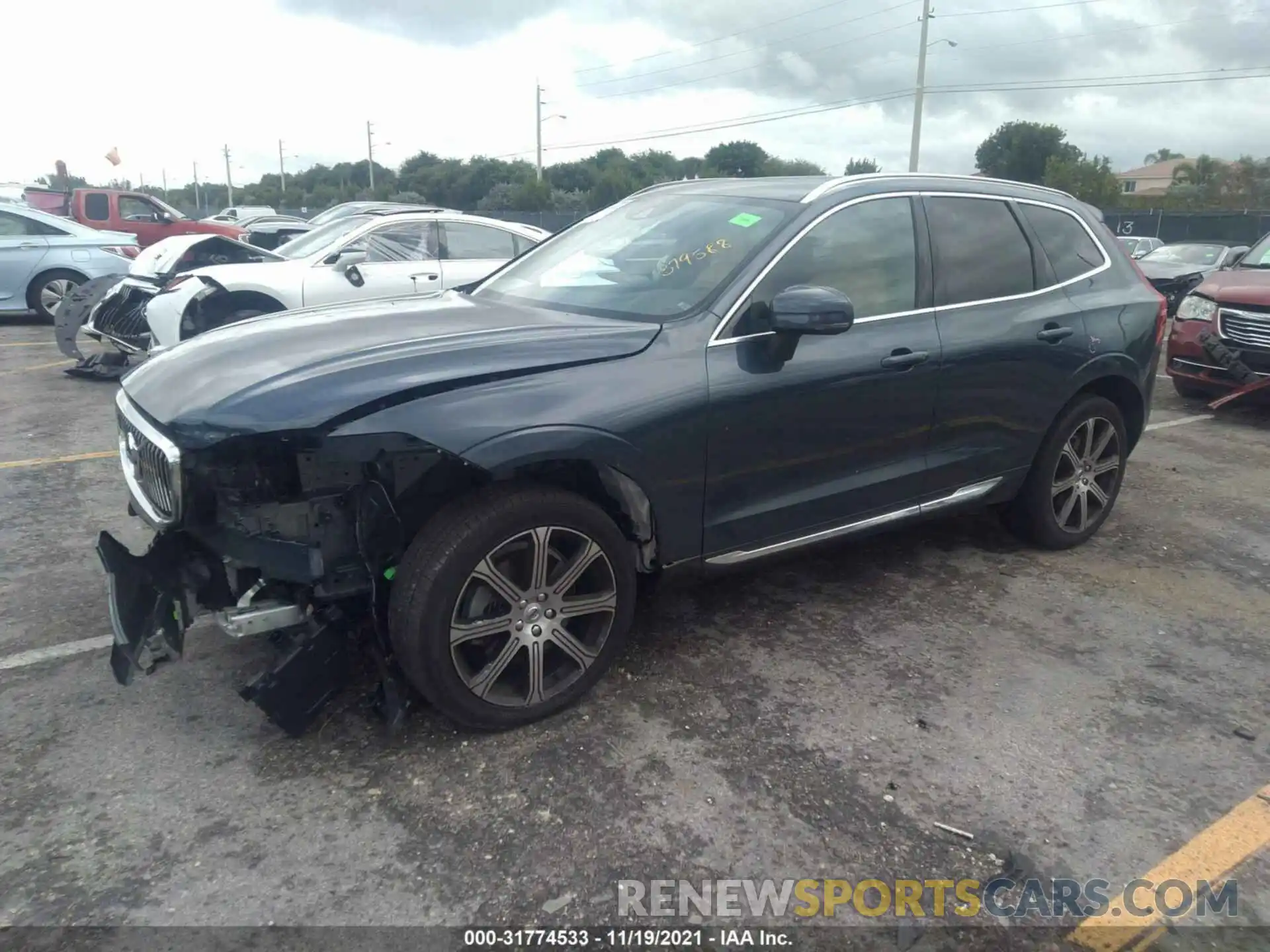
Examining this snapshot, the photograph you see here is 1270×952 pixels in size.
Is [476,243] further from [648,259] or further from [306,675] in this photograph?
[306,675]

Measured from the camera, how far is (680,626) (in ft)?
12.9

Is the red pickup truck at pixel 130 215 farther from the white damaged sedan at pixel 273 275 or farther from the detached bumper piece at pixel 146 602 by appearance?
the detached bumper piece at pixel 146 602

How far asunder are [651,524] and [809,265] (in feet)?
3.92

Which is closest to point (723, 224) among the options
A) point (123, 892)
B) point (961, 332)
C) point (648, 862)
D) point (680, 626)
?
point (961, 332)

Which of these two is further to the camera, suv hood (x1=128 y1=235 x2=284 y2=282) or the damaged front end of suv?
suv hood (x1=128 y1=235 x2=284 y2=282)

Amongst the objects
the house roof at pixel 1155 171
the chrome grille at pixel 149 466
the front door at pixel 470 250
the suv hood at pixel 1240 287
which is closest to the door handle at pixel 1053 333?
the chrome grille at pixel 149 466

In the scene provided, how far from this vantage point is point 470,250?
901 cm

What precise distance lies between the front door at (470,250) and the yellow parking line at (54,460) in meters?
3.40

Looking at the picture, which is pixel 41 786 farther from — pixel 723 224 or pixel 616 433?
pixel 723 224

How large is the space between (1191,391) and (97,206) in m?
18.1

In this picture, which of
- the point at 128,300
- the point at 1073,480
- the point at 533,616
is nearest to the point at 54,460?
the point at 128,300

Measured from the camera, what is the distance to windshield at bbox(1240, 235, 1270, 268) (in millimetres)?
8680

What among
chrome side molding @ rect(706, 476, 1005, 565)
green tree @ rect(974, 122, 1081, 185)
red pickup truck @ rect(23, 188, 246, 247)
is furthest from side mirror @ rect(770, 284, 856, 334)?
green tree @ rect(974, 122, 1081, 185)

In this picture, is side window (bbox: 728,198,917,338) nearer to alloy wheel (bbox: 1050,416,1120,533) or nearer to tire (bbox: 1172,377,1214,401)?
alloy wheel (bbox: 1050,416,1120,533)
